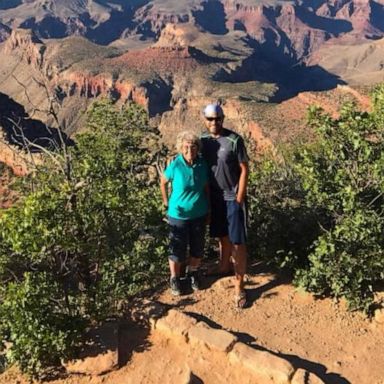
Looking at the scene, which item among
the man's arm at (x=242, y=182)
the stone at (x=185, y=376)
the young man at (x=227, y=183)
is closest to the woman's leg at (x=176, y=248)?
the young man at (x=227, y=183)

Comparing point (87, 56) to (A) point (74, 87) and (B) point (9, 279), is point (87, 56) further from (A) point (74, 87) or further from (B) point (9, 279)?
(B) point (9, 279)

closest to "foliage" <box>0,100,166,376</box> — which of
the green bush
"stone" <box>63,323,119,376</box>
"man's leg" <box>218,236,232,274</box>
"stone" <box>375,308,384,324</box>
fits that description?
the green bush

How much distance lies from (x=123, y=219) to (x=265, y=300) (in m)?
2.25

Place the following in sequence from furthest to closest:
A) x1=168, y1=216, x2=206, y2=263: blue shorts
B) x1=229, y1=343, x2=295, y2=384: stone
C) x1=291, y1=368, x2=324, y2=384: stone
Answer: x1=168, y1=216, x2=206, y2=263: blue shorts
x1=229, y1=343, x2=295, y2=384: stone
x1=291, y1=368, x2=324, y2=384: stone

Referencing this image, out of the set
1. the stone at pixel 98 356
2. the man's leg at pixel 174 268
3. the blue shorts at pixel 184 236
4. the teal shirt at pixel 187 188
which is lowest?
the stone at pixel 98 356

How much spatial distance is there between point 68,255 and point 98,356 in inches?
54.0

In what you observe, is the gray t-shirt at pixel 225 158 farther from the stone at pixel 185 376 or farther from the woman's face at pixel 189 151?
the stone at pixel 185 376

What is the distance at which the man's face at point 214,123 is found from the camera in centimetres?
698

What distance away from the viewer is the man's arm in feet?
23.1

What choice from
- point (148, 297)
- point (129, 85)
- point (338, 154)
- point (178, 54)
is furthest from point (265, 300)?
point (178, 54)

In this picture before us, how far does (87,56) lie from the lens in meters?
119

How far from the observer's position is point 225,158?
23.3 ft

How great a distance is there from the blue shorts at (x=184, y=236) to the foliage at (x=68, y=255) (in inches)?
25.1

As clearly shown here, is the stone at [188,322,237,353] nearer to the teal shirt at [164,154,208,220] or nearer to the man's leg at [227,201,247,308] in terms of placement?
the man's leg at [227,201,247,308]
